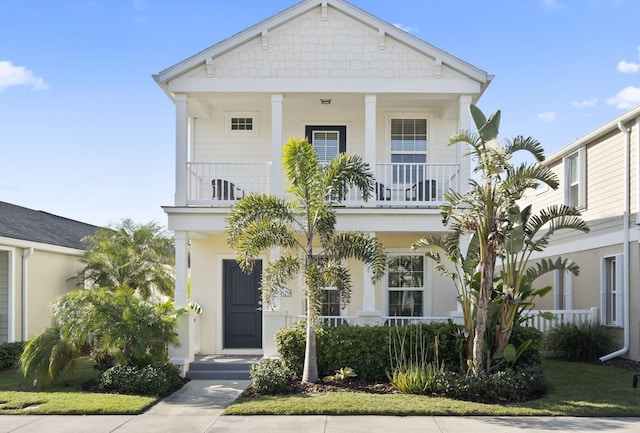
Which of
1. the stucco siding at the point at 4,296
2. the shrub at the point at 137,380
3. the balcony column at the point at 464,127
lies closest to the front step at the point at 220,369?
the shrub at the point at 137,380

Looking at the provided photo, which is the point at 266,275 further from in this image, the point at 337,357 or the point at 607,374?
the point at 607,374

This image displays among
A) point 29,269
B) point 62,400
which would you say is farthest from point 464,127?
point 29,269

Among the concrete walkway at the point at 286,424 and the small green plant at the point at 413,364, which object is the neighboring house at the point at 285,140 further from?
the concrete walkway at the point at 286,424

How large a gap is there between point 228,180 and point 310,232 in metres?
3.65

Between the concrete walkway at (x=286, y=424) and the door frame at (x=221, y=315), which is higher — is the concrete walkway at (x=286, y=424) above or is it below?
below

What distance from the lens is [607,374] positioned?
12289 millimetres

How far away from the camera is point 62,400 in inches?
399

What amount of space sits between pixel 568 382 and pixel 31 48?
12.7m

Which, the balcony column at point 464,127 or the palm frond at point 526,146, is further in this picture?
the balcony column at point 464,127

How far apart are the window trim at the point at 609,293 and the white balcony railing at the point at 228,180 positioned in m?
7.86

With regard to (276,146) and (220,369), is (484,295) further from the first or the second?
(220,369)

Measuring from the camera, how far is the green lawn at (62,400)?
9.53 meters

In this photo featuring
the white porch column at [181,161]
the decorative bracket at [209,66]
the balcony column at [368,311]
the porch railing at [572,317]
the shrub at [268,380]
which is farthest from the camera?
the porch railing at [572,317]

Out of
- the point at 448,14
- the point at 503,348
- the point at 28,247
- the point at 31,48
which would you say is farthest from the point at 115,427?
the point at 448,14
